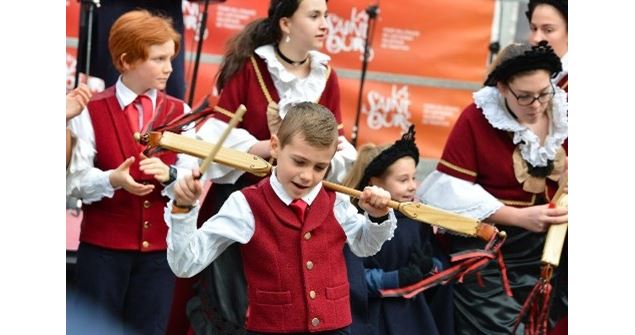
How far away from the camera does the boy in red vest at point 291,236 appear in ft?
11.6

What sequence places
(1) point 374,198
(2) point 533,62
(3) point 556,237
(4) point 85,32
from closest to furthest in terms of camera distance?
(1) point 374,198
(3) point 556,237
(2) point 533,62
(4) point 85,32

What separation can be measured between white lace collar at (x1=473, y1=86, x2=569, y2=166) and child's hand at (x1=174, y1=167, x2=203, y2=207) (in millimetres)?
1628

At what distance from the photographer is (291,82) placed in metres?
4.39

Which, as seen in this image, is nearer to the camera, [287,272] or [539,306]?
[287,272]

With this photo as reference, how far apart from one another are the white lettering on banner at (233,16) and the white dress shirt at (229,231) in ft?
8.03

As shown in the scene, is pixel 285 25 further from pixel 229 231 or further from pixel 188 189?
pixel 188 189

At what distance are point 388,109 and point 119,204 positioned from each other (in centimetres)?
248

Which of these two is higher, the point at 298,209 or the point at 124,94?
the point at 124,94

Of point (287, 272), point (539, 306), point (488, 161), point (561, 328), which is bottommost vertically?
point (561, 328)

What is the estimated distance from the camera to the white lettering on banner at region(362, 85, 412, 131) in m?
6.45

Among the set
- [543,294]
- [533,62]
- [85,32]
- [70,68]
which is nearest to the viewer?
[543,294]

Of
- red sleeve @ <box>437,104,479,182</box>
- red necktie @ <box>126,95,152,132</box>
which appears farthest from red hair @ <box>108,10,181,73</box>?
red sleeve @ <box>437,104,479,182</box>

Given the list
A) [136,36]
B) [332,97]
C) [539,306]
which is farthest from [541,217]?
[136,36]
